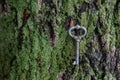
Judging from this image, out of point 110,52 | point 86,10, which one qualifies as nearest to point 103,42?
point 110,52

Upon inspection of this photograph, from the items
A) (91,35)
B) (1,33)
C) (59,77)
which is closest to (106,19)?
(91,35)

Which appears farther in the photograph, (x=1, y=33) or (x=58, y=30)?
(x=1, y=33)

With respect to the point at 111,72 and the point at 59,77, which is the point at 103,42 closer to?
the point at 111,72

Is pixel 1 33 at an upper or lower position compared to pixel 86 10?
lower

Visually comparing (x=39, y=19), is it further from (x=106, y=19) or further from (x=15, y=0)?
(x=106, y=19)

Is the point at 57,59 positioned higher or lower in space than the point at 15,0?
lower

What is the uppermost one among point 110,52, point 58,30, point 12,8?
point 12,8
